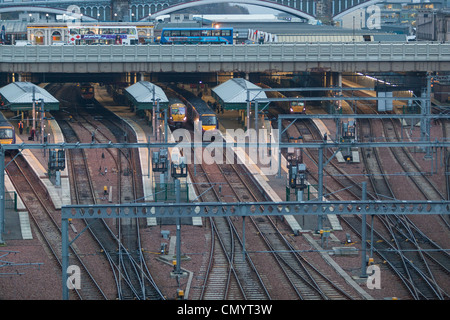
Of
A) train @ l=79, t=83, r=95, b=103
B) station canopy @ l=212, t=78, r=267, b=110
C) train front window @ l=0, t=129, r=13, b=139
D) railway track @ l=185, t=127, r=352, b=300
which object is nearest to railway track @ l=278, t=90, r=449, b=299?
railway track @ l=185, t=127, r=352, b=300

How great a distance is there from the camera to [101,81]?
72.1m

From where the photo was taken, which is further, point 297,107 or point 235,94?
point 297,107

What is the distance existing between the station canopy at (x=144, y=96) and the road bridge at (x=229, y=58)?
218cm

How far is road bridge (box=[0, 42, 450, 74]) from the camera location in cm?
6475

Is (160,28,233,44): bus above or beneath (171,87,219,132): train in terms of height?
above

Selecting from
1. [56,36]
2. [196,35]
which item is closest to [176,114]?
[196,35]

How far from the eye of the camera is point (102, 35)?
283 ft

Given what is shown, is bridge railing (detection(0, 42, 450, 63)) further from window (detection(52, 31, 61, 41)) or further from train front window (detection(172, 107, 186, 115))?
window (detection(52, 31, 61, 41))

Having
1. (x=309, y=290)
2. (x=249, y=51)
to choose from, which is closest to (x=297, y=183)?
(x=309, y=290)

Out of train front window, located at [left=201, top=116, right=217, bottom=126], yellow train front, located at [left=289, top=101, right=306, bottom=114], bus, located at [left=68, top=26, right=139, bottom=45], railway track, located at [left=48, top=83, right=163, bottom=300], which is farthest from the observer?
bus, located at [left=68, top=26, right=139, bottom=45]

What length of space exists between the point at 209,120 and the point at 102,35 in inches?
1246

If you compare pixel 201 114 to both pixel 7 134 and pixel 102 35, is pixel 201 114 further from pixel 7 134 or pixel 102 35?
pixel 102 35

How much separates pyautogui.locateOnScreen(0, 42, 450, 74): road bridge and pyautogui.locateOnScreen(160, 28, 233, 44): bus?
15.7m

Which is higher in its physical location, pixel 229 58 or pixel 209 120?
pixel 229 58
